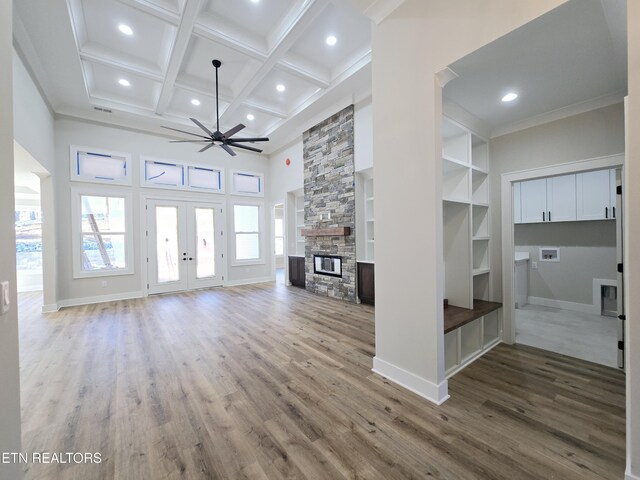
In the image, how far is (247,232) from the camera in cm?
784

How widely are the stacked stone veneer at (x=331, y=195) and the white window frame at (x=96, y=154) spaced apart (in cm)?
407

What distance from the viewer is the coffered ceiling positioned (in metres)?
3.29

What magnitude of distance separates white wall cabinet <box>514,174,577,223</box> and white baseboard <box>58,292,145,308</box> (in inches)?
334

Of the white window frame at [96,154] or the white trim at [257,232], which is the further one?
the white trim at [257,232]

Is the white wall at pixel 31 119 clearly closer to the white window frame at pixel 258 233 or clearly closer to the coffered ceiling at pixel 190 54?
the coffered ceiling at pixel 190 54

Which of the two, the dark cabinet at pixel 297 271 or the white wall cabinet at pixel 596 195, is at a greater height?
the white wall cabinet at pixel 596 195

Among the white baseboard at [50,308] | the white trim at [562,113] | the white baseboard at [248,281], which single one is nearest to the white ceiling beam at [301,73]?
the white trim at [562,113]

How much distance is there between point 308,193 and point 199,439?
17.3 ft

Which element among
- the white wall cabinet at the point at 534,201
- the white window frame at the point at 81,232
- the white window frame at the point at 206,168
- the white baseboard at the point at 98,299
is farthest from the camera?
the white window frame at the point at 206,168

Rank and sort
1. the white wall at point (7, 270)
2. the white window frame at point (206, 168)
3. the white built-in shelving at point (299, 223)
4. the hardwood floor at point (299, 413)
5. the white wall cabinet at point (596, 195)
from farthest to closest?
the white built-in shelving at point (299, 223)
the white window frame at point (206, 168)
the white wall cabinet at point (596, 195)
the hardwood floor at point (299, 413)
the white wall at point (7, 270)

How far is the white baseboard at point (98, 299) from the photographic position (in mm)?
5383

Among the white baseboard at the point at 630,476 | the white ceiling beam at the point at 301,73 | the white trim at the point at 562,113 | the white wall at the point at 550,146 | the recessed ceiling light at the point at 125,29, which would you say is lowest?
the white baseboard at the point at 630,476

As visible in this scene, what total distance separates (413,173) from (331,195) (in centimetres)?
359

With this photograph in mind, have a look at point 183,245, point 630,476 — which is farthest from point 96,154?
point 630,476
